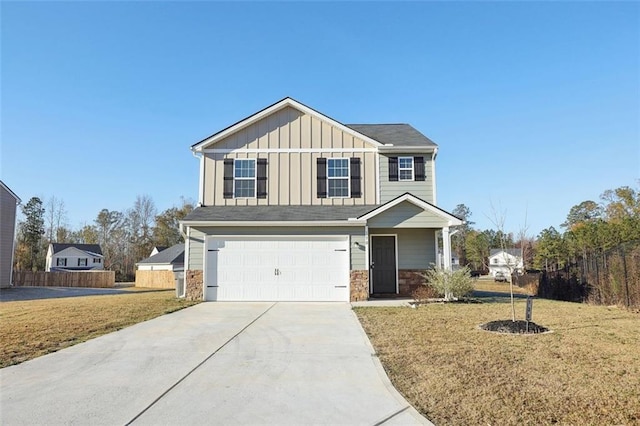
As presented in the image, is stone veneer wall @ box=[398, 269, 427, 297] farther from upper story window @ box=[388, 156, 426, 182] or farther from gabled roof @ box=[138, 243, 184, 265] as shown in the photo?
gabled roof @ box=[138, 243, 184, 265]

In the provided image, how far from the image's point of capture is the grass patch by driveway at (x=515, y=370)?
3.75 m

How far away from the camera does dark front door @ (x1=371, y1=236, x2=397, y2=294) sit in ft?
49.2

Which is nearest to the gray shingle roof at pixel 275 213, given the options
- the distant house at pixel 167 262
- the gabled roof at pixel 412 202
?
the gabled roof at pixel 412 202

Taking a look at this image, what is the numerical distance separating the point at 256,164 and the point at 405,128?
6.92 meters

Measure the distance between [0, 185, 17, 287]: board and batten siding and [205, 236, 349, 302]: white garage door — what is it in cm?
1890

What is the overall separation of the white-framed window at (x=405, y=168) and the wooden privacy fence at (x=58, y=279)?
2706 cm

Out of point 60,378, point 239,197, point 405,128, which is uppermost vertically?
point 405,128

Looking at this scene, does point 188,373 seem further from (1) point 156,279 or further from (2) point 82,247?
(2) point 82,247

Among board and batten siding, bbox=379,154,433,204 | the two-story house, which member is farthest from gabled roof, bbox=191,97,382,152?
board and batten siding, bbox=379,154,433,204

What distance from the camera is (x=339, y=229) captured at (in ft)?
45.1

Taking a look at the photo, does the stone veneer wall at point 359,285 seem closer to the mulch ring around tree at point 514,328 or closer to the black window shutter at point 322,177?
the black window shutter at point 322,177

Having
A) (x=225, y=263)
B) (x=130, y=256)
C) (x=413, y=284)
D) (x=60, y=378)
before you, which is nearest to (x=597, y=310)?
(x=413, y=284)

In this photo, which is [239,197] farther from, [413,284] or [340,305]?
[413,284]

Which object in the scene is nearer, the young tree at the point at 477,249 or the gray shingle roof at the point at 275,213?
the gray shingle roof at the point at 275,213
